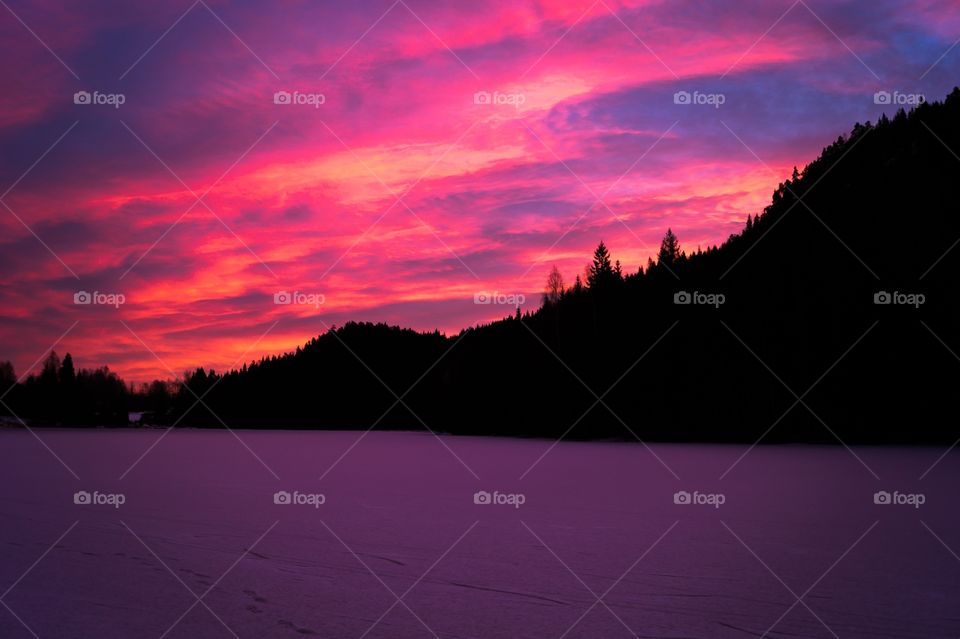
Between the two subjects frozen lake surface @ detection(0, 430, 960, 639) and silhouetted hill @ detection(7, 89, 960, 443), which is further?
silhouetted hill @ detection(7, 89, 960, 443)

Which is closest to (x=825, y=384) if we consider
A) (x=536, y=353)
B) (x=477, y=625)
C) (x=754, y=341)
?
(x=754, y=341)

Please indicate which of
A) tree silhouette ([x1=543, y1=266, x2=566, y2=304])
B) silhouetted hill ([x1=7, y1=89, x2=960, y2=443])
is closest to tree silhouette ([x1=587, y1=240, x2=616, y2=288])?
silhouetted hill ([x1=7, y1=89, x2=960, y2=443])

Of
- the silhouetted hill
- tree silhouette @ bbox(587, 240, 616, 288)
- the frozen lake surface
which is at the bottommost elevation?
the frozen lake surface

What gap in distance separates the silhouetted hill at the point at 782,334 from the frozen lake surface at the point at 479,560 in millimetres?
35492

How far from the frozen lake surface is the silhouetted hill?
3549cm

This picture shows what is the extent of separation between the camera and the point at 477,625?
790 centimetres

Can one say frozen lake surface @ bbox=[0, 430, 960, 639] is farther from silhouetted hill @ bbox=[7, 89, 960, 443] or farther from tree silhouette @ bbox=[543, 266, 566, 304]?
tree silhouette @ bbox=[543, 266, 566, 304]

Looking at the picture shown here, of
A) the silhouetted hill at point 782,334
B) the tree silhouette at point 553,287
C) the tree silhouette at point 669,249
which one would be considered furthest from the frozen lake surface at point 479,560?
the tree silhouette at point 669,249

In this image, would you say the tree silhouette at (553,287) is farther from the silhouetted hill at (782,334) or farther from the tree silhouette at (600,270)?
the tree silhouette at (600,270)

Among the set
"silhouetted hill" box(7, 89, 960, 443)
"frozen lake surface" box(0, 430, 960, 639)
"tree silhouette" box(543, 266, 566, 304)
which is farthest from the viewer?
"tree silhouette" box(543, 266, 566, 304)

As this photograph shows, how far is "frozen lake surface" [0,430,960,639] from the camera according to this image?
8.03 m

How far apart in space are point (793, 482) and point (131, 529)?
58.3 ft

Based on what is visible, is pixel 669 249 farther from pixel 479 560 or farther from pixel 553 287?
pixel 479 560

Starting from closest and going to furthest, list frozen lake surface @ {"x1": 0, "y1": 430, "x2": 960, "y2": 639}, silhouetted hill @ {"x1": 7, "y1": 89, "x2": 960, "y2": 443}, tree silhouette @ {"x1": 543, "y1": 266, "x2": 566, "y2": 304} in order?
frozen lake surface @ {"x1": 0, "y1": 430, "x2": 960, "y2": 639} → silhouetted hill @ {"x1": 7, "y1": 89, "x2": 960, "y2": 443} → tree silhouette @ {"x1": 543, "y1": 266, "x2": 566, "y2": 304}
